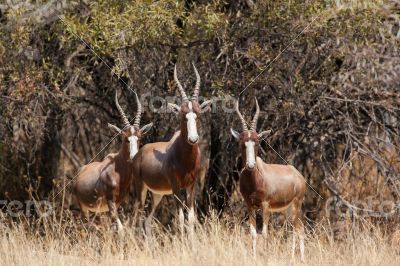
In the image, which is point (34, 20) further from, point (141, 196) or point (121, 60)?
point (141, 196)

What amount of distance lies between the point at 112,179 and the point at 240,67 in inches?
97.4

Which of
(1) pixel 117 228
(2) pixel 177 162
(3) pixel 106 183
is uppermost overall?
(2) pixel 177 162

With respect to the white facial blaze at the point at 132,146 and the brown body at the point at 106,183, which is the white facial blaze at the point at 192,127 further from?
the brown body at the point at 106,183

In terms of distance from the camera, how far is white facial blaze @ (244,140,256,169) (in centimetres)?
989

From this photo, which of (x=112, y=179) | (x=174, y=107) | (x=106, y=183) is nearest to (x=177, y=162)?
(x=174, y=107)

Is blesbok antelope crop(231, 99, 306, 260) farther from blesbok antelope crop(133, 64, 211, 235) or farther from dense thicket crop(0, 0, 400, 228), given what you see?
dense thicket crop(0, 0, 400, 228)

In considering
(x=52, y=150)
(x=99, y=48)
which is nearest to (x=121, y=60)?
(x=99, y=48)

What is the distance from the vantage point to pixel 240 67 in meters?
12.3

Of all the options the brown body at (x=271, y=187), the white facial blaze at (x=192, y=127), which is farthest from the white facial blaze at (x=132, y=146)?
the brown body at (x=271, y=187)

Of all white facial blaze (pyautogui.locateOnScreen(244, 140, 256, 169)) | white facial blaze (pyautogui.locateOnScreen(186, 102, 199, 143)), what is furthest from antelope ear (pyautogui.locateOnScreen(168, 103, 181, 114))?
white facial blaze (pyautogui.locateOnScreen(244, 140, 256, 169))

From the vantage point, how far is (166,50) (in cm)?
1270

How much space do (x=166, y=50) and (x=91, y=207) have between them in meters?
2.62

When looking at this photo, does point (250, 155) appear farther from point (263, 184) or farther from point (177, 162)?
point (177, 162)

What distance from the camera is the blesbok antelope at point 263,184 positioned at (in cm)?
1005
